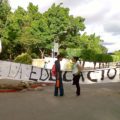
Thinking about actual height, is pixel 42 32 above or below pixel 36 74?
above

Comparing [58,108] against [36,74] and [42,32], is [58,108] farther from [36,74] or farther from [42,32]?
[42,32]

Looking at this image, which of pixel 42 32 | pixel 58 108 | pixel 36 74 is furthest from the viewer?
pixel 42 32

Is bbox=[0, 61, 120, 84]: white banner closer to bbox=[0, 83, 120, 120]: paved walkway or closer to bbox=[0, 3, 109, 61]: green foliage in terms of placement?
bbox=[0, 83, 120, 120]: paved walkway

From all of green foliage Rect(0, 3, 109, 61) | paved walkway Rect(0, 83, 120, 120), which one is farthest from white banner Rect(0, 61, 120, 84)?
green foliage Rect(0, 3, 109, 61)

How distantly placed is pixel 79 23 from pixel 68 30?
8.98 feet

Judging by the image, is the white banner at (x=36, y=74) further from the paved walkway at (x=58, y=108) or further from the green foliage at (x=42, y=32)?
the green foliage at (x=42, y=32)

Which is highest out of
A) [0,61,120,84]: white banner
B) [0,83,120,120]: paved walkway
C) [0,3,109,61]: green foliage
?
[0,3,109,61]: green foliage

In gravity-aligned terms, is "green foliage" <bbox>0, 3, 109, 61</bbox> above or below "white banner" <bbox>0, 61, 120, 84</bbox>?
above

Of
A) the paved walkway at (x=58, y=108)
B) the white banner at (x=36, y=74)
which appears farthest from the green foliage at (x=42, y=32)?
the paved walkway at (x=58, y=108)

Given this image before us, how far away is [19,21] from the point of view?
9006cm

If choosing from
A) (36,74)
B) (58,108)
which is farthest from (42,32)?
(58,108)

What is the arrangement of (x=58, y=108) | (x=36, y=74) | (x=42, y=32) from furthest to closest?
(x=42, y=32) → (x=36, y=74) → (x=58, y=108)

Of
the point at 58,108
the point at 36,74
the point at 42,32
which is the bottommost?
the point at 58,108

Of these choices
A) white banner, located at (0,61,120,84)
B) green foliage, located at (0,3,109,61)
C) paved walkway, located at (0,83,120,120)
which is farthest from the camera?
green foliage, located at (0,3,109,61)
